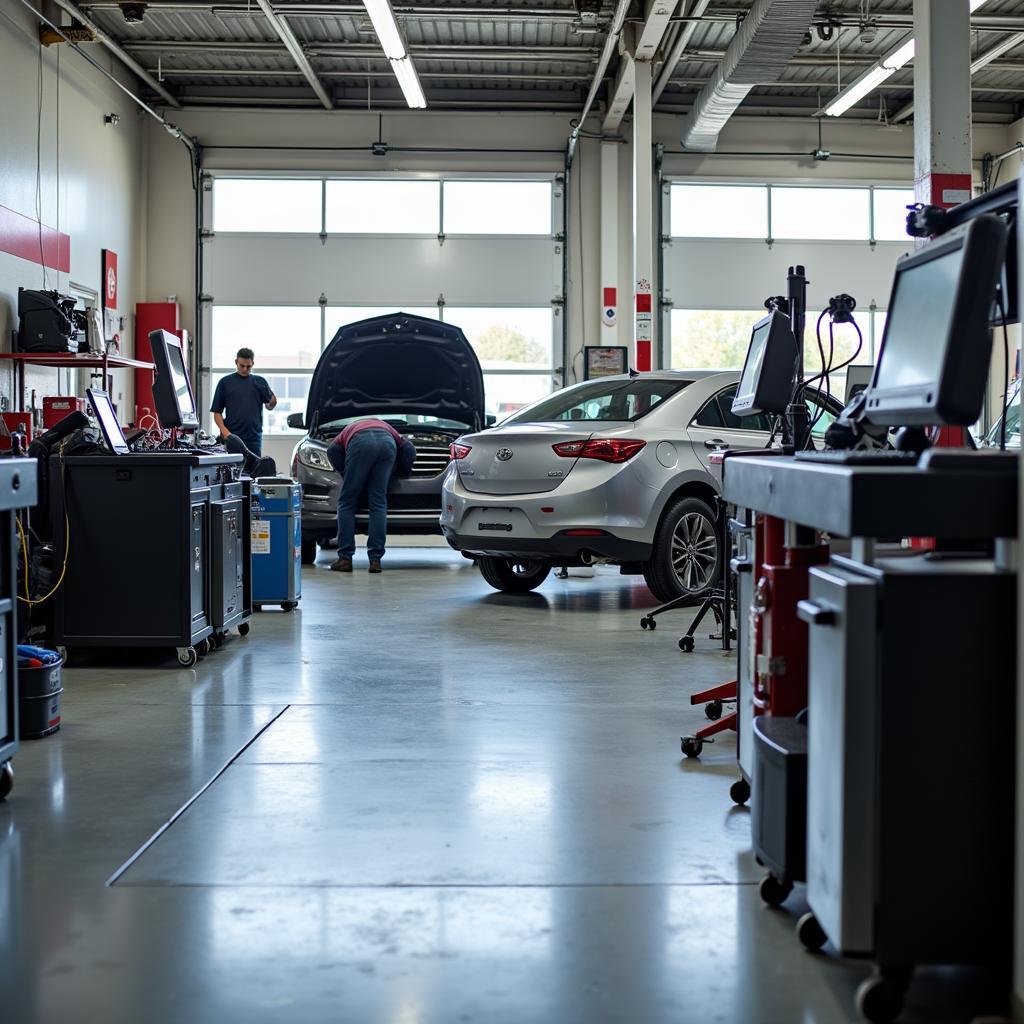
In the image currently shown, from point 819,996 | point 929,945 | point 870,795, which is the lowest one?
point 819,996

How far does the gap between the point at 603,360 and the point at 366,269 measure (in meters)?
3.82

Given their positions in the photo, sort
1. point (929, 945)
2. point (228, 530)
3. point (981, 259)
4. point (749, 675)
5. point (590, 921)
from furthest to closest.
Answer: point (228, 530), point (749, 675), point (590, 921), point (981, 259), point (929, 945)

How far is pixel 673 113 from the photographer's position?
51.0ft

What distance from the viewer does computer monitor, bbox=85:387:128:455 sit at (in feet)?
16.9

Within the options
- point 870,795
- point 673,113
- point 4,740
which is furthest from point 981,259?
point 673,113

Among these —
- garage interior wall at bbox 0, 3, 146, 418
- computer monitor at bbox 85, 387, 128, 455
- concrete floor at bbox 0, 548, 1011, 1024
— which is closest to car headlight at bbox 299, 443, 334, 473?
garage interior wall at bbox 0, 3, 146, 418

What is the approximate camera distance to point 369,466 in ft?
28.4

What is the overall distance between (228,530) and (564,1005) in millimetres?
4090

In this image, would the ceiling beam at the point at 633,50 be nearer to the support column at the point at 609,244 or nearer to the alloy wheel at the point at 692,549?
the support column at the point at 609,244

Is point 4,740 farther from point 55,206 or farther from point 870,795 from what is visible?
point 55,206

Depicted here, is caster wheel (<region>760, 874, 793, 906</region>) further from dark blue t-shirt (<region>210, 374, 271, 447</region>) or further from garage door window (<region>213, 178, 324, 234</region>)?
garage door window (<region>213, 178, 324, 234</region>)

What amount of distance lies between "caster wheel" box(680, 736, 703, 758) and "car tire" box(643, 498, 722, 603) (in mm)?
3162

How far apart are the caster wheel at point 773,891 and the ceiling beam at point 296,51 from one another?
11122 mm

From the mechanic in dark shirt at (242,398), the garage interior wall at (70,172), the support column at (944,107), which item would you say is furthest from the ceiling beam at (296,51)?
the support column at (944,107)
